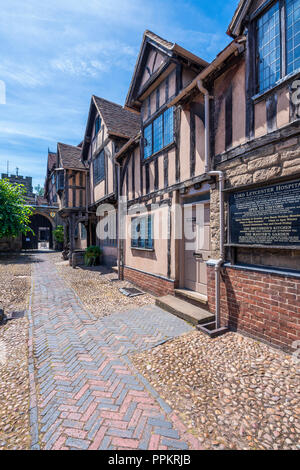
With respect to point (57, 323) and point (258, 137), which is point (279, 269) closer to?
point (258, 137)

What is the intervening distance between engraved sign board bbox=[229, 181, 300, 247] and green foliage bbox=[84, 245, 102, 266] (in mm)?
10425

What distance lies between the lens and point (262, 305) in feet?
12.4

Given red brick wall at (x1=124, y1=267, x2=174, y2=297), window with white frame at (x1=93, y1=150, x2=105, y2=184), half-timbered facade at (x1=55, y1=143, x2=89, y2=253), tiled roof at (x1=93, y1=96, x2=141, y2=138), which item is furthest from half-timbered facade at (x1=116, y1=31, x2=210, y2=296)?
half-timbered facade at (x1=55, y1=143, x2=89, y2=253)

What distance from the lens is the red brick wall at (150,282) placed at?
6.38 m

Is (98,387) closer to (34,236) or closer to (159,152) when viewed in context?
(159,152)

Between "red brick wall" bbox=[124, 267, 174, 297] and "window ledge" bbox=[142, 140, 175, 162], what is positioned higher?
"window ledge" bbox=[142, 140, 175, 162]

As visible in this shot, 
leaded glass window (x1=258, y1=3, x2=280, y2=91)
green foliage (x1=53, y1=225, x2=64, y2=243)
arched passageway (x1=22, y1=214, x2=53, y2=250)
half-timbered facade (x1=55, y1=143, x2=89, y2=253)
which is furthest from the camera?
arched passageway (x1=22, y1=214, x2=53, y2=250)

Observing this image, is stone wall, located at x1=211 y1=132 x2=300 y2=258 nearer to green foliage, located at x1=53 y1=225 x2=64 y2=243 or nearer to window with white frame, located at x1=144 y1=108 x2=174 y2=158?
window with white frame, located at x1=144 y1=108 x2=174 y2=158

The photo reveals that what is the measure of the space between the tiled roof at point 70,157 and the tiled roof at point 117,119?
425cm

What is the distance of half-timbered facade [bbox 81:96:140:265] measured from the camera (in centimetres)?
1038

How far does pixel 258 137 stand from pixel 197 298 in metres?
3.60

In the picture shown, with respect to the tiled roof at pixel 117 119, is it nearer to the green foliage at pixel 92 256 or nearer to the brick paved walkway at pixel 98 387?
the green foliage at pixel 92 256

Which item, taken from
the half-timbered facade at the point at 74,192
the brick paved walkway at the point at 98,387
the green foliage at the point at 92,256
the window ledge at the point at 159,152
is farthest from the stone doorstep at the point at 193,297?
the half-timbered facade at the point at 74,192

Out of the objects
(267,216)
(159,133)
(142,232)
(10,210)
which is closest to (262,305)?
(267,216)
